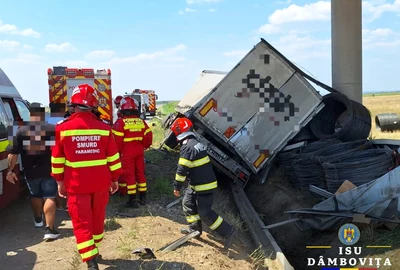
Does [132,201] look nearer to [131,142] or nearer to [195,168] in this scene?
[131,142]

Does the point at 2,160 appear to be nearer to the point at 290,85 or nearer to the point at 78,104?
the point at 78,104

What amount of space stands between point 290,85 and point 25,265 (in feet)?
19.6

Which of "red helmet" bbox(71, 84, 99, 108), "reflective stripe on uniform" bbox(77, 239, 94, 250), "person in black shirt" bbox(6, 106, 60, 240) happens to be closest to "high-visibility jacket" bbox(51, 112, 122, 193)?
"red helmet" bbox(71, 84, 99, 108)

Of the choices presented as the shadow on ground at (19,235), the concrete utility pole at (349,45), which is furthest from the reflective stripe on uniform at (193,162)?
the concrete utility pole at (349,45)

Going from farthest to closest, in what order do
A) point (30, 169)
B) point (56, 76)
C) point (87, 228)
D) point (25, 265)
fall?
point (56, 76) < point (30, 169) < point (25, 265) < point (87, 228)

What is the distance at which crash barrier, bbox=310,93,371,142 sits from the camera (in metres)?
8.74

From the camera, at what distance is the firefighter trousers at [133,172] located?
651 cm

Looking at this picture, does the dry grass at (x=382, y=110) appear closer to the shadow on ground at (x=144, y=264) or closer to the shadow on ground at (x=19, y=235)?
the shadow on ground at (x=144, y=264)

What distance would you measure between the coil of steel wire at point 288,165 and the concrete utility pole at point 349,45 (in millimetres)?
4476

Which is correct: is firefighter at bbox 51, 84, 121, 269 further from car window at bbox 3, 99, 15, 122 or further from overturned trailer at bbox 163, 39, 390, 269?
Result: overturned trailer at bbox 163, 39, 390, 269

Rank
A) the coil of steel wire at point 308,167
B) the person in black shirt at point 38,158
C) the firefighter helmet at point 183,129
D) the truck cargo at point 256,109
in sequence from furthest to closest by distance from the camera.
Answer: the truck cargo at point 256,109, the coil of steel wire at point 308,167, the firefighter helmet at point 183,129, the person in black shirt at point 38,158

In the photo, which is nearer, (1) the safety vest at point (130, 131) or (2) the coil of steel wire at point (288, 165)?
(1) the safety vest at point (130, 131)

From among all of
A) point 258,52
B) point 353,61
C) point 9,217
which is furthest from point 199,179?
point 353,61

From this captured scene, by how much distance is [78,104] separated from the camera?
3.98m
